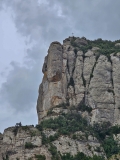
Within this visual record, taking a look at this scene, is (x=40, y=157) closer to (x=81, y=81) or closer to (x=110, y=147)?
(x=110, y=147)

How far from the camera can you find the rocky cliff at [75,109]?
88750 millimetres

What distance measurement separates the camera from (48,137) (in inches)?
3583

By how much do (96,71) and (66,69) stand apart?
254 inches

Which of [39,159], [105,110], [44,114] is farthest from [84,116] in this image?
[39,159]

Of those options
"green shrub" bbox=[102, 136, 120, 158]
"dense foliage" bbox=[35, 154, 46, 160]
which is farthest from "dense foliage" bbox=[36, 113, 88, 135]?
"dense foliage" bbox=[35, 154, 46, 160]

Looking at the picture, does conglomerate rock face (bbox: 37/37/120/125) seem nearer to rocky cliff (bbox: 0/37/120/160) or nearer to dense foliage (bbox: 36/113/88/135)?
rocky cliff (bbox: 0/37/120/160)

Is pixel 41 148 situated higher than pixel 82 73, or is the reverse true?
pixel 82 73

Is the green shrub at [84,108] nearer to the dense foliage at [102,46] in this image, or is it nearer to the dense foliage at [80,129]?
the dense foliage at [80,129]

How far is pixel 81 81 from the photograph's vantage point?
108m

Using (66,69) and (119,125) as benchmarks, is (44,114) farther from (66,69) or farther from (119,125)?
(119,125)

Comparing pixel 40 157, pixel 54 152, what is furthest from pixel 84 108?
pixel 40 157

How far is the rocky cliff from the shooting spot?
3494 inches

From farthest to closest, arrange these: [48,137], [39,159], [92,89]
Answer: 1. [92,89]
2. [48,137]
3. [39,159]

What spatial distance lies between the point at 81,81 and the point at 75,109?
7.81 m
